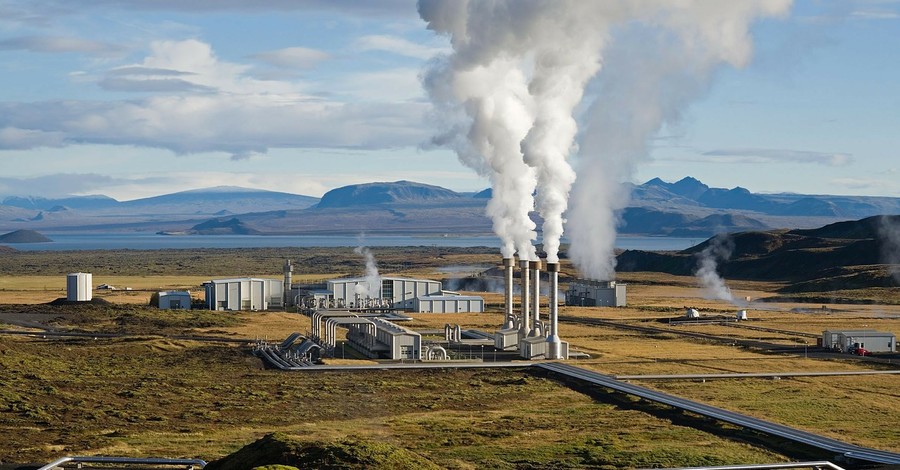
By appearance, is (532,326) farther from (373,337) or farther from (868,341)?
(868,341)

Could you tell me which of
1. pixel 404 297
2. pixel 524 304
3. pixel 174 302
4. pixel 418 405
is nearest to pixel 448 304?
pixel 404 297

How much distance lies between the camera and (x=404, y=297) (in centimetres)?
11606

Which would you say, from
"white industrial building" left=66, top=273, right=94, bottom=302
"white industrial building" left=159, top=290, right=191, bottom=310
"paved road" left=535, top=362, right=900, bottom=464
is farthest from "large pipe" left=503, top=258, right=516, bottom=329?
"white industrial building" left=66, top=273, right=94, bottom=302

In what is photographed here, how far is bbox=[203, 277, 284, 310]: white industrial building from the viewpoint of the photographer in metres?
110

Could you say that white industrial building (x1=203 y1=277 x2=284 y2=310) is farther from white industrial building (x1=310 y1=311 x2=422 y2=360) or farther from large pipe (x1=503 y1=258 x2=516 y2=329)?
large pipe (x1=503 y1=258 x2=516 y2=329)

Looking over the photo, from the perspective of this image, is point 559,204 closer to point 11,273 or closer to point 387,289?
point 387,289

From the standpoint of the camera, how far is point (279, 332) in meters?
88.6

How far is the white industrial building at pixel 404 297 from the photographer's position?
111875 mm

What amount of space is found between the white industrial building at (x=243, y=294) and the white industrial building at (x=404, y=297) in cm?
532

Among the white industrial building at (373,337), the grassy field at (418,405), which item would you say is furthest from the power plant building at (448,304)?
the white industrial building at (373,337)

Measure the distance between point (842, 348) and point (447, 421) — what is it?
4011cm

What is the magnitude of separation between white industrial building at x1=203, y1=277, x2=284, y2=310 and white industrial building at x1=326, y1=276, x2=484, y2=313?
5317 millimetres

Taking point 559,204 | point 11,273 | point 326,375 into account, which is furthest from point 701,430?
point 11,273

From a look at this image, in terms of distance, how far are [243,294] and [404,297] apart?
16608 mm
